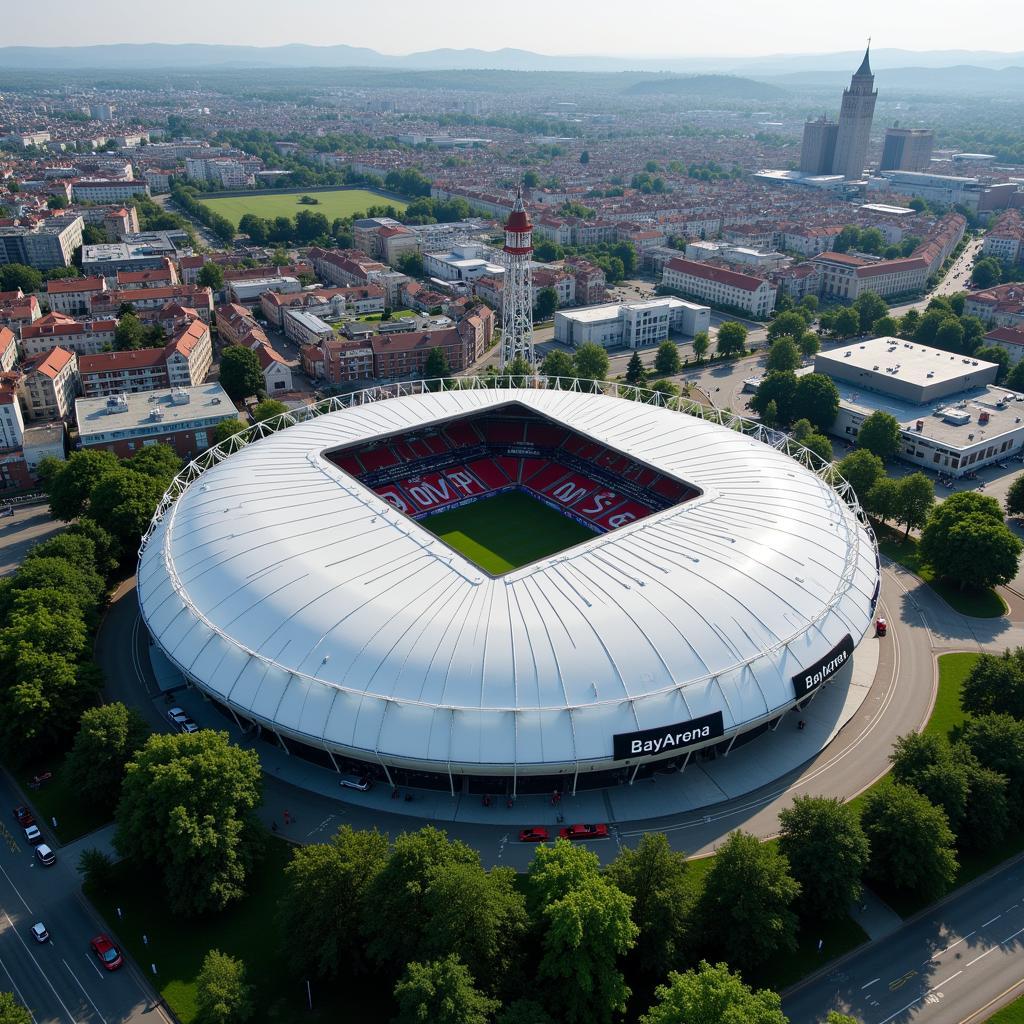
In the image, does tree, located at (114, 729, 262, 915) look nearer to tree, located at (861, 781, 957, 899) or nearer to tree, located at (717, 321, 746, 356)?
tree, located at (861, 781, 957, 899)

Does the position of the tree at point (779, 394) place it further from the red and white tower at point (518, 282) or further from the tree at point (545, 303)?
the tree at point (545, 303)

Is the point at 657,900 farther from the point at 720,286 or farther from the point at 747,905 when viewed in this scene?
the point at 720,286

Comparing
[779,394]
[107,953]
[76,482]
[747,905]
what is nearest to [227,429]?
[76,482]

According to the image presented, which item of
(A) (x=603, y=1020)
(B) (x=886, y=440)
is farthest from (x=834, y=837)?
(B) (x=886, y=440)

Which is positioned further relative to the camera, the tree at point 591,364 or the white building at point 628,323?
the white building at point 628,323

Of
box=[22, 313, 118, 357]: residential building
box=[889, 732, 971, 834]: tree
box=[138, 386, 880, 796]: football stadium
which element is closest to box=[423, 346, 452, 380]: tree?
box=[138, 386, 880, 796]: football stadium

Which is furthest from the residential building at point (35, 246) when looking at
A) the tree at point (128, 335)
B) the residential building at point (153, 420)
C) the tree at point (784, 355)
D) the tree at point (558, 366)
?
the tree at point (784, 355)
